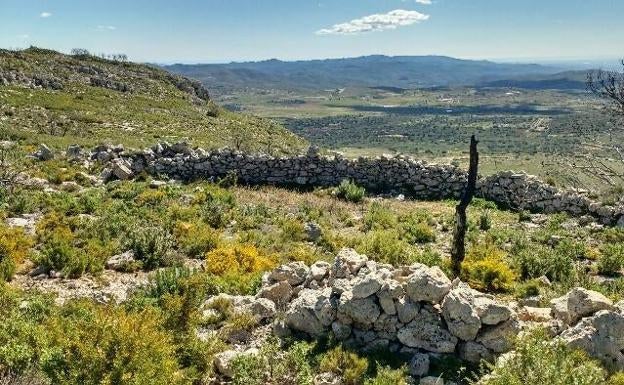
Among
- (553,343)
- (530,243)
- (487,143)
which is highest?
(553,343)

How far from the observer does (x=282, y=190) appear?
22672 millimetres

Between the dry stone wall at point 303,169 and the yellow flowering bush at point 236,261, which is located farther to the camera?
the dry stone wall at point 303,169

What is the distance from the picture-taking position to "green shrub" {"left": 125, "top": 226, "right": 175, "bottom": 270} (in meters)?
13.3

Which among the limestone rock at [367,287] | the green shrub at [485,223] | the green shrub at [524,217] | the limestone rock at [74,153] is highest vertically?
the limestone rock at [74,153]

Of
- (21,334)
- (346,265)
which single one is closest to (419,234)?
(346,265)

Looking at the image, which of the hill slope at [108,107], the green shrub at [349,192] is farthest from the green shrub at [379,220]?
the hill slope at [108,107]

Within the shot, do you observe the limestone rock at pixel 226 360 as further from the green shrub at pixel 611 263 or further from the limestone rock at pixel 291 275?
the green shrub at pixel 611 263

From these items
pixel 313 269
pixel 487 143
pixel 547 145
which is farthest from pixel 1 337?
pixel 487 143

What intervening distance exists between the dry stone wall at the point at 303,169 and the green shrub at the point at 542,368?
1592 cm

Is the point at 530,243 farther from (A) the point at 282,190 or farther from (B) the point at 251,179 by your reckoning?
(B) the point at 251,179

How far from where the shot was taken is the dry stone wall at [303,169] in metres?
23.0

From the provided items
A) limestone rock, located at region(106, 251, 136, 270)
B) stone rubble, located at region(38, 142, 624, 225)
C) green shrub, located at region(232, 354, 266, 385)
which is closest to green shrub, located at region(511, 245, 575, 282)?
green shrub, located at region(232, 354, 266, 385)

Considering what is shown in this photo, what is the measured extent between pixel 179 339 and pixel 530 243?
1147cm

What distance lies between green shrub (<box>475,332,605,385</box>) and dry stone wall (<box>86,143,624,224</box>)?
1592cm
